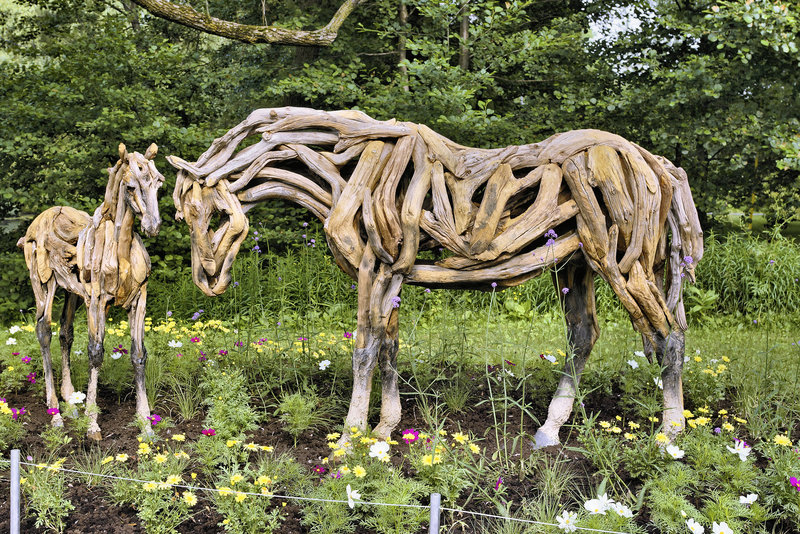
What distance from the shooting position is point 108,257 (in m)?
4.34

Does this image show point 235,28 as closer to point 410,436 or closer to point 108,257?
point 108,257

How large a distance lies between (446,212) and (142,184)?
1743 mm

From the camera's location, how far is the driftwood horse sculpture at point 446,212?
4.24 meters

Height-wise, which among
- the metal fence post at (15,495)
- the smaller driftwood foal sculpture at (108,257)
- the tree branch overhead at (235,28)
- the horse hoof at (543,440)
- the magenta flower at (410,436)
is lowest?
the horse hoof at (543,440)

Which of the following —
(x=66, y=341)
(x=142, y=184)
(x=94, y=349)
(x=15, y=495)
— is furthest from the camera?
(x=66, y=341)

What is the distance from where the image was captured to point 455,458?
151 inches

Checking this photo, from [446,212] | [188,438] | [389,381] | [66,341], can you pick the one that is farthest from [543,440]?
[66,341]

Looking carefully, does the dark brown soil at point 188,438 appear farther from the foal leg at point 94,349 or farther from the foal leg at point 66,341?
the foal leg at point 66,341

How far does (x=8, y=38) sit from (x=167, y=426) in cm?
1015

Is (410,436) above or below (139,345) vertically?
below

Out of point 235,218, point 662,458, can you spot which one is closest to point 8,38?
point 235,218

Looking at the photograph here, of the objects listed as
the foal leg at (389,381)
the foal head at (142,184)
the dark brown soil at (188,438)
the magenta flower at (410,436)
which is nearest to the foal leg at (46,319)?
the dark brown soil at (188,438)

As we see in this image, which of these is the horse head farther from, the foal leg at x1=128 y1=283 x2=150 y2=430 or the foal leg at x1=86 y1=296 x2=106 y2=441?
the foal leg at x1=86 y1=296 x2=106 y2=441

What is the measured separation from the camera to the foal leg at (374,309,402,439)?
4.48m
